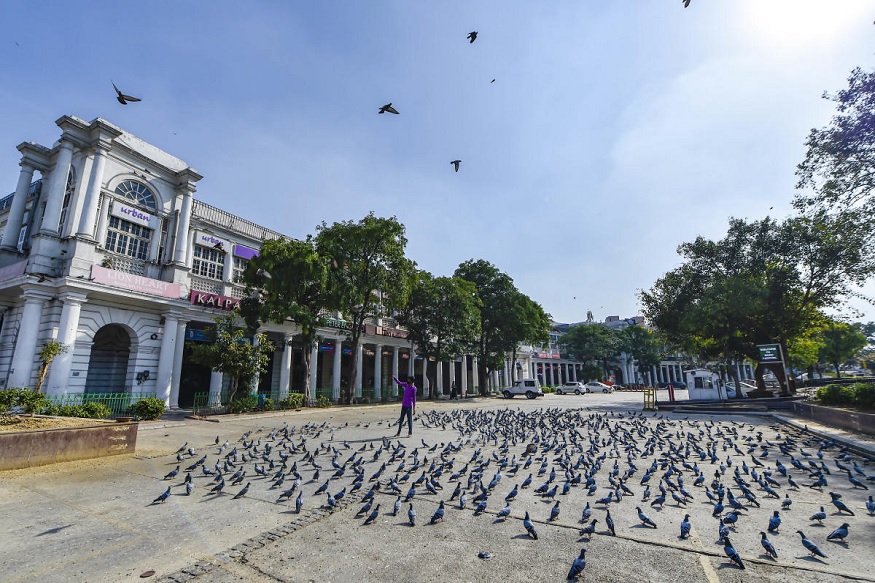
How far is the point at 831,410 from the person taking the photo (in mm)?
13305

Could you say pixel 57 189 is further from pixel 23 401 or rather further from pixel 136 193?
pixel 23 401

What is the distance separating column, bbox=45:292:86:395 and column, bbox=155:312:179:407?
362 cm

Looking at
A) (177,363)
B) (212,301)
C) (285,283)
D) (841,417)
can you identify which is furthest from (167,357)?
(841,417)

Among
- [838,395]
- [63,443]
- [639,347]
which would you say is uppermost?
[639,347]

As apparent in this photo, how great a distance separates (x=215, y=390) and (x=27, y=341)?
8.12 meters

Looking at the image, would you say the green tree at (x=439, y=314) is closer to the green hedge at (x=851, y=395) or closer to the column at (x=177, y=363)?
the column at (x=177, y=363)

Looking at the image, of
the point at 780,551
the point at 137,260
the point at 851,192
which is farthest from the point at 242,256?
the point at 851,192

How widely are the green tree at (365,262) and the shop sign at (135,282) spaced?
8116 millimetres

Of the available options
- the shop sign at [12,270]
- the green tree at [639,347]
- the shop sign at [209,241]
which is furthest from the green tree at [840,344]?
the shop sign at [12,270]

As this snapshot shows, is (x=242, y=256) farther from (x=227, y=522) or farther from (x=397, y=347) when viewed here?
(x=227, y=522)

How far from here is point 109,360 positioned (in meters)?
22.5

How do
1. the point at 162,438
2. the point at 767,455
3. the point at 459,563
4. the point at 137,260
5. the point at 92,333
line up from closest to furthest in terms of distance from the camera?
the point at 459,563
the point at 767,455
the point at 162,438
the point at 92,333
the point at 137,260

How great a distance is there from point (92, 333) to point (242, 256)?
9.21 m

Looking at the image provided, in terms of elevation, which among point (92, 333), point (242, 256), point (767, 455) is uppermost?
point (242, 256)
